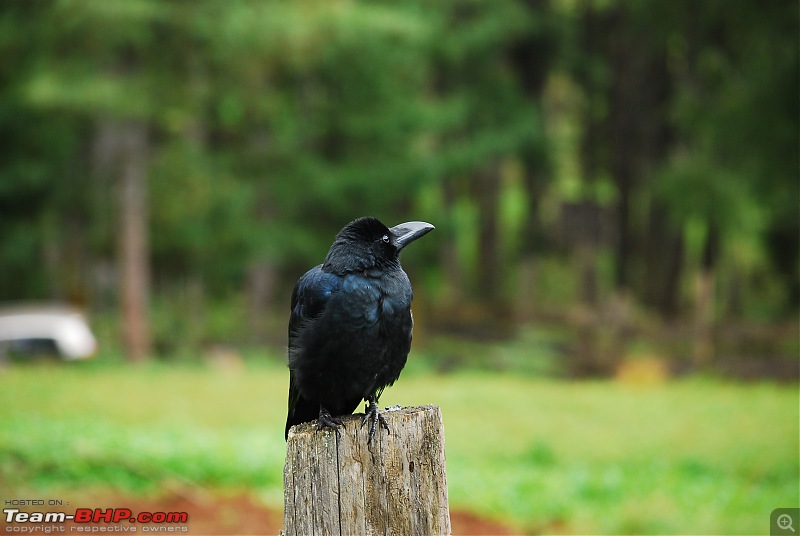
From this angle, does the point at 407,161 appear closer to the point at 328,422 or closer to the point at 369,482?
the point at 328,422

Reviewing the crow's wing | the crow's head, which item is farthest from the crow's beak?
the crow's wing

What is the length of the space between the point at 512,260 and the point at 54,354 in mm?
16735

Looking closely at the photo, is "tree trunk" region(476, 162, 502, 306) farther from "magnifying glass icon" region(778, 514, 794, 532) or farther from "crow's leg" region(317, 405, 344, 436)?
"crow's leg" region(317, 405, 344, 436)

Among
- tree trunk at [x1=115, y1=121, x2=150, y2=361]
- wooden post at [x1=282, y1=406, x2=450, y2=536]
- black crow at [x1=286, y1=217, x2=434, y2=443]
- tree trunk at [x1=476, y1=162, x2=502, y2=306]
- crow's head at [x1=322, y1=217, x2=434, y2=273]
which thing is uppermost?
tree trunk at [x1=476, y1=162, x2=502, y2=306]

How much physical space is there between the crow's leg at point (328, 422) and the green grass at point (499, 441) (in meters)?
3.54

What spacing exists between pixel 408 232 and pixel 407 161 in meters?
14.8

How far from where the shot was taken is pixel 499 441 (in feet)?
33.7

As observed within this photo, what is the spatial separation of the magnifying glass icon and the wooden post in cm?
408

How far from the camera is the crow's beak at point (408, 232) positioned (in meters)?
3.80

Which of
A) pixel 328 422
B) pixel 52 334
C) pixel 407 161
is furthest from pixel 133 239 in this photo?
pixel 328 422

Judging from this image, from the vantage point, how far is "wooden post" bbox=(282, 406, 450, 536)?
3.18 m

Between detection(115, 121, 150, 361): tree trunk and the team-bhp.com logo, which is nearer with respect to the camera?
the team-bhp.com logo

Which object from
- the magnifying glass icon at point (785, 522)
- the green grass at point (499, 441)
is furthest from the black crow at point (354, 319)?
the magnifying glass icon at point (785, 522)

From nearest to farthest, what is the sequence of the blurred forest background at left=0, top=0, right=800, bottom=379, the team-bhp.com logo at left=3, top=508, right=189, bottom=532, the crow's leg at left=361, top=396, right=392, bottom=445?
the crow's leg at left=361, top=396, right=392, bottom=445
the team-bhp.com logo at left=3, top=508, right=189, bottom=532
the blurred forest background at left=0, top=0, right=800, bottom=379
